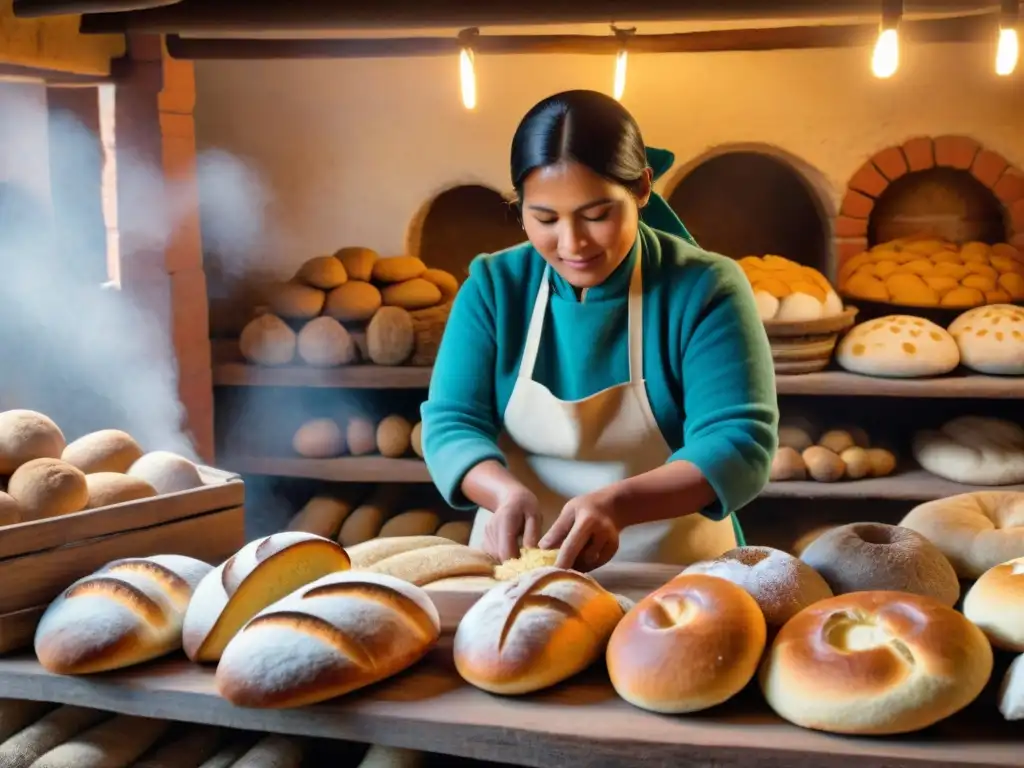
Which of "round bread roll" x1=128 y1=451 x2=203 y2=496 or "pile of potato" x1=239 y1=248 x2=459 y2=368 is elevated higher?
"pile of potato" x1=239 y1=248 x2=459 y2=368

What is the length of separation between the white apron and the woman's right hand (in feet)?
1.11

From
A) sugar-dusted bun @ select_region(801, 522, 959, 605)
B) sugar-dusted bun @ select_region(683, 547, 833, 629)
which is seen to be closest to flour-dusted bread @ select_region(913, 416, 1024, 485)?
sugar-dusted bun @ select_region(801, 522, 959, 605)

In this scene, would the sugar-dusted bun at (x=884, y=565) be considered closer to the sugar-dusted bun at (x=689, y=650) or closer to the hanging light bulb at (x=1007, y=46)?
the sugar-dusted bun at (x=689, y=650)

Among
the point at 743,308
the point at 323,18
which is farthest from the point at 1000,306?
the point at 323,18

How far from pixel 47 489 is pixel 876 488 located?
289 cm

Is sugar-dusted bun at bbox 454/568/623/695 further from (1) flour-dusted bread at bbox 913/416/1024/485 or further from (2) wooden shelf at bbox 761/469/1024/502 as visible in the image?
(1) flour-dusted bread at bbox 913/416/1024/485

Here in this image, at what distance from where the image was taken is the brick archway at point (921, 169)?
4.03 metres

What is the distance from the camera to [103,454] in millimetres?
1831

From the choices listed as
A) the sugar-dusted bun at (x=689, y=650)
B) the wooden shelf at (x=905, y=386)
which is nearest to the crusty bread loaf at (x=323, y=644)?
the sugar-dusted bun at (x=689, y=650)

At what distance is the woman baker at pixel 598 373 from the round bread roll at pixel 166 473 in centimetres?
45

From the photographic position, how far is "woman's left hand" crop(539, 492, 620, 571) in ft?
5.57

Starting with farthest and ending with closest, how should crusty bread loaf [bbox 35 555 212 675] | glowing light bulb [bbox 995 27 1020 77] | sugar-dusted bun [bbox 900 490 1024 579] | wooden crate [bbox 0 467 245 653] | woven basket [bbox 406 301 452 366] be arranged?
woven basket [bbox 406 301 452 366], glowing light bulb [bbox 995 27 1020 77], sugar-dusted bun [bbox 900 490 1024 579], wooden crate [bbox 0 467 245 653], crusty bread loaf [bbox 35 555 212 675]

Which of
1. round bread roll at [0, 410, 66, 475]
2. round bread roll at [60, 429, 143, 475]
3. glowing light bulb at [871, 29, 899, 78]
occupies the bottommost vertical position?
round bread roll at [60, 429, 143, 475]

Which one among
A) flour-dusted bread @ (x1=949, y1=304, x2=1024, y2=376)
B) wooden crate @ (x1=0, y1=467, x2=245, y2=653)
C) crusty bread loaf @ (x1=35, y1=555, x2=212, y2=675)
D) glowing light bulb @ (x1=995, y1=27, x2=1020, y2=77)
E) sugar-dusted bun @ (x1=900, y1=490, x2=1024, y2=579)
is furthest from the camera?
flour-dusted bread @ (x1=949, y1=304, x2=1024, y2=376)
